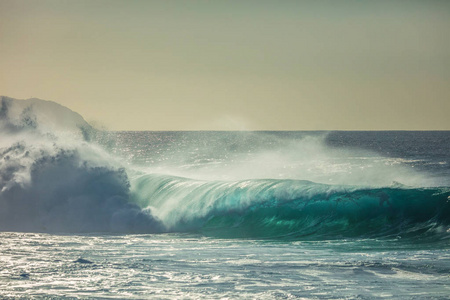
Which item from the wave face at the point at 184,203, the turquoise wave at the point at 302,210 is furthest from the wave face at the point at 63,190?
the turquoise wave at the point at 302,210

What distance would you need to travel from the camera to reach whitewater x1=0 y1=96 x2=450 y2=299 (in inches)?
461

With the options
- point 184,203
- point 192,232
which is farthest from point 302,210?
point 184,203

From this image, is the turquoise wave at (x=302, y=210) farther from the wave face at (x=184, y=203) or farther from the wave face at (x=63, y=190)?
the wave face at (x=63, y=190)

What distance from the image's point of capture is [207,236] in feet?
62.0

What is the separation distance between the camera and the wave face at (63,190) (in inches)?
821

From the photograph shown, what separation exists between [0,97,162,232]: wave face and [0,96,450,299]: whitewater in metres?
0.05

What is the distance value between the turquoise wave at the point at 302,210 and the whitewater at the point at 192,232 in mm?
56

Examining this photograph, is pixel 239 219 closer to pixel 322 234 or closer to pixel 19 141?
pixel 322 234

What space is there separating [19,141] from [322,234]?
13.3 m

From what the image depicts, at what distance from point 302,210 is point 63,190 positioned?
27.7 feet

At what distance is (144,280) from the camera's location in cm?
1210

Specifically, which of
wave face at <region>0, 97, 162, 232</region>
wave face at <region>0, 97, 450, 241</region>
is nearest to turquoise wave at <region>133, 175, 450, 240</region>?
wave face at <region>0, 97, 450, 241</region>

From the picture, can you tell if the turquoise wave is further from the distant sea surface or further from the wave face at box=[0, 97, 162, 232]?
the wave face at box=[0, 97, 162, 232]

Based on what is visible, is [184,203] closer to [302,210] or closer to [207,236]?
[207,236]
